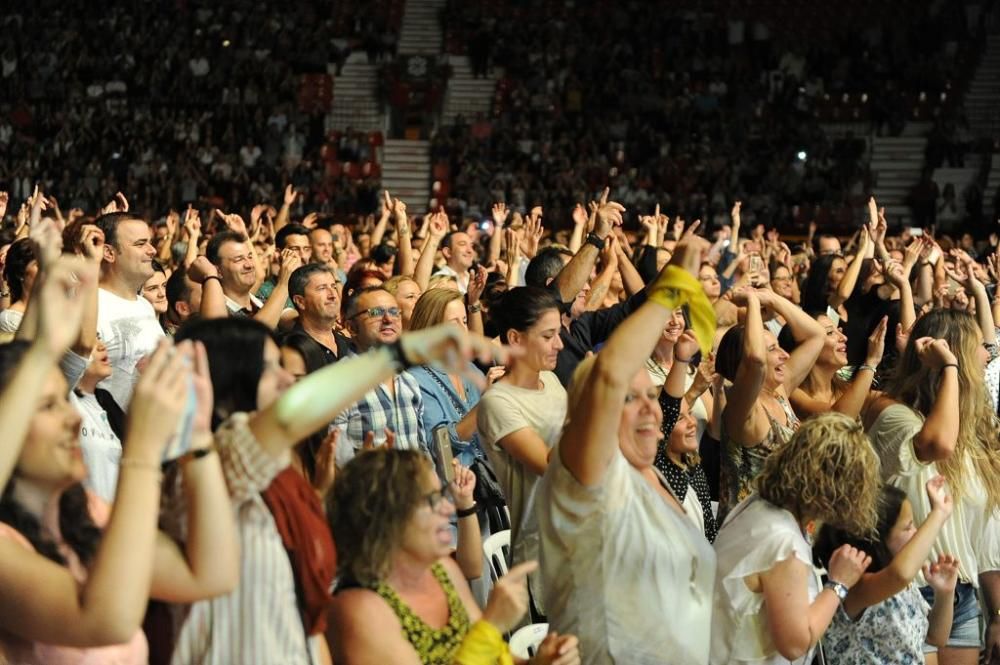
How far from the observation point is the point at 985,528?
494 cm

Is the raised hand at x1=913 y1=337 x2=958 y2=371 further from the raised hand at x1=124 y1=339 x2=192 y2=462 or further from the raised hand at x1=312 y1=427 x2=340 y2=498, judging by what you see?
the raised hand at x1=124 y1=339 x2=192 y2=462

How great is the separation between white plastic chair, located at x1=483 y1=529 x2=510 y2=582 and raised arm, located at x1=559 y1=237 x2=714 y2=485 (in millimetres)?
1330

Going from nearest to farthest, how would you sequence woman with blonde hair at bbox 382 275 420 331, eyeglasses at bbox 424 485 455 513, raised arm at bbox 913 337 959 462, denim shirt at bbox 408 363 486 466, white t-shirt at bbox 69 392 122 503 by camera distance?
1. eyeglasses at bbox 424 485 455 513
2. white t-shirt at bbox 69 392 122 503
3. raised arm at bbox 913 337 959 462
4. denim shirt at bbox 408 363 486 466
5. woman with blonde hair at bbox 382 275 420 331

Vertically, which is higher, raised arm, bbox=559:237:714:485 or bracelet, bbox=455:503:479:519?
raised arm, bbox=559:237:714:485

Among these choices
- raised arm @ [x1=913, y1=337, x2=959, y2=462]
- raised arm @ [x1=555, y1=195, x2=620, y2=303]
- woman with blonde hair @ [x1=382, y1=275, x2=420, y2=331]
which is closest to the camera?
raised arm @ [x1=913, y1=337, x2=959, y2=462]

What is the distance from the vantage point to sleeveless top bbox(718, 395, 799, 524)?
461cm

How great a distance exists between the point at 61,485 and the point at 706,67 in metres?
21.8

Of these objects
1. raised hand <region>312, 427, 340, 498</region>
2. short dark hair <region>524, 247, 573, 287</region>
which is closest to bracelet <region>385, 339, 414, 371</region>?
raised hand <region>312, 427, 340, 498</region>

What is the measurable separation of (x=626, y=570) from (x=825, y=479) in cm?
76

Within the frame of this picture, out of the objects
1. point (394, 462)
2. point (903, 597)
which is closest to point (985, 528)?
point (903, 597)

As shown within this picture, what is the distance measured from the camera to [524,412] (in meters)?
4.04

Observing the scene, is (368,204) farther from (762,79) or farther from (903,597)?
(903,597)

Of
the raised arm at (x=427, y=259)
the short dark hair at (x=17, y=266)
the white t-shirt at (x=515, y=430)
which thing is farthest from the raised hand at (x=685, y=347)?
the short dark hair at (x=17, y=266)

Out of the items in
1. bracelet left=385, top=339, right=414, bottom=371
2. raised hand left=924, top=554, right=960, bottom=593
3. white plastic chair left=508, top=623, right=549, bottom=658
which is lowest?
white plastic chair left=508, top=623, right=549, bottom=658
